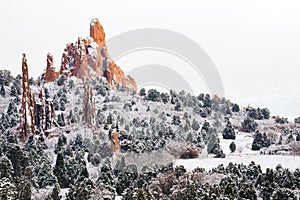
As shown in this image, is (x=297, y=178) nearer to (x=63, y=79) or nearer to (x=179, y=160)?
(x=179, y=160)

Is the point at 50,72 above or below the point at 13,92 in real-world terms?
above

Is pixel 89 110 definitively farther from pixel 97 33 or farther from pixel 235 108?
pixel 235 108

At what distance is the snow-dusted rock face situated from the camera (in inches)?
4045

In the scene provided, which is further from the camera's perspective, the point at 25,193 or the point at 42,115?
the point at 42,115

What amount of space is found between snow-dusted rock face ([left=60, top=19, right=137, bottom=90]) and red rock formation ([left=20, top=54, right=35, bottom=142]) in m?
30.7

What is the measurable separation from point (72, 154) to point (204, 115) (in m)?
45.9

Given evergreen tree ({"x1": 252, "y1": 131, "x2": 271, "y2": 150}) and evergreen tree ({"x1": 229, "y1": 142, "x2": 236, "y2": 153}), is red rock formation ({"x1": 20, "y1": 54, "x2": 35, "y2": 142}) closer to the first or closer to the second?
evergreen tree ({"x1": 229, "y1": 142, "x2": 236, "y2": 153})

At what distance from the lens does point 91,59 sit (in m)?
103

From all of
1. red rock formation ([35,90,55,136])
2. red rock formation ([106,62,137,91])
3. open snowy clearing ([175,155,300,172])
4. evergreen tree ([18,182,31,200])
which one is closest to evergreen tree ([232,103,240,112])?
red rock formation ([106,62,137,91])

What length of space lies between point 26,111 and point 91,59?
113 ft

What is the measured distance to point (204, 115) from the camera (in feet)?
334

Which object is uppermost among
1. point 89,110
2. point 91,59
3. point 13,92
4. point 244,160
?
point 91,59

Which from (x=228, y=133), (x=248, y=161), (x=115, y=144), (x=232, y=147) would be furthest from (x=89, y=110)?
(x=228, y=133)

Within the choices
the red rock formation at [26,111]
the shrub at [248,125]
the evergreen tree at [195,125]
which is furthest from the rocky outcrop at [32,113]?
the shrub at [248,125]
